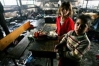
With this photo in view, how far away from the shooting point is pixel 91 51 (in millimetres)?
4656

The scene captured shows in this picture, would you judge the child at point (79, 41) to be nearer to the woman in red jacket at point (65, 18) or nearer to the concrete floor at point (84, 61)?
the woman in red jacket at point (65, 18)

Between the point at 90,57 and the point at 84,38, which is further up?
the point at 84,38

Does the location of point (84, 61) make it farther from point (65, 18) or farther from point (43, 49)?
point (43, 49)

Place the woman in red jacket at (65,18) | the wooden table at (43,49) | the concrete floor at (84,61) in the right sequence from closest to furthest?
the wooden table at (43,49) < the woman in red jacket at (65,18) < the concrete floor at (84,61)

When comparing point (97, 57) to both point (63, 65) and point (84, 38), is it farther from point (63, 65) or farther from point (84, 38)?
point (84, 38)

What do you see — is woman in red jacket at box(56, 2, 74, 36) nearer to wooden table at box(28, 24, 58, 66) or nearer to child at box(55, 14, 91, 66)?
wooden table at box(28, 24, 58, 66)

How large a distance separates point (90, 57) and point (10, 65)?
3.23 meters

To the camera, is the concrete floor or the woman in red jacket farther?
the concrete floor

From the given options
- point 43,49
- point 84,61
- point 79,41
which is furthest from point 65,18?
point 84,61

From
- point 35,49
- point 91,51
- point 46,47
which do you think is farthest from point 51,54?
point 91,51

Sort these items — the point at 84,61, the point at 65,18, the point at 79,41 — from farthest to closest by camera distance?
the point at 84,61, the point at 65,18, the point at 79,41

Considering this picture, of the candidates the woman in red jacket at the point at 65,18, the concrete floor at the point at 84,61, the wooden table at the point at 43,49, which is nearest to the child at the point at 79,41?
the wooden table at the point at 43,49

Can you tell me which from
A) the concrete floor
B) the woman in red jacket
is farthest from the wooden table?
the concrete floor

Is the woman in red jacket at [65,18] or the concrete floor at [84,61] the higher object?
the woman in red jacket at [65,18]
